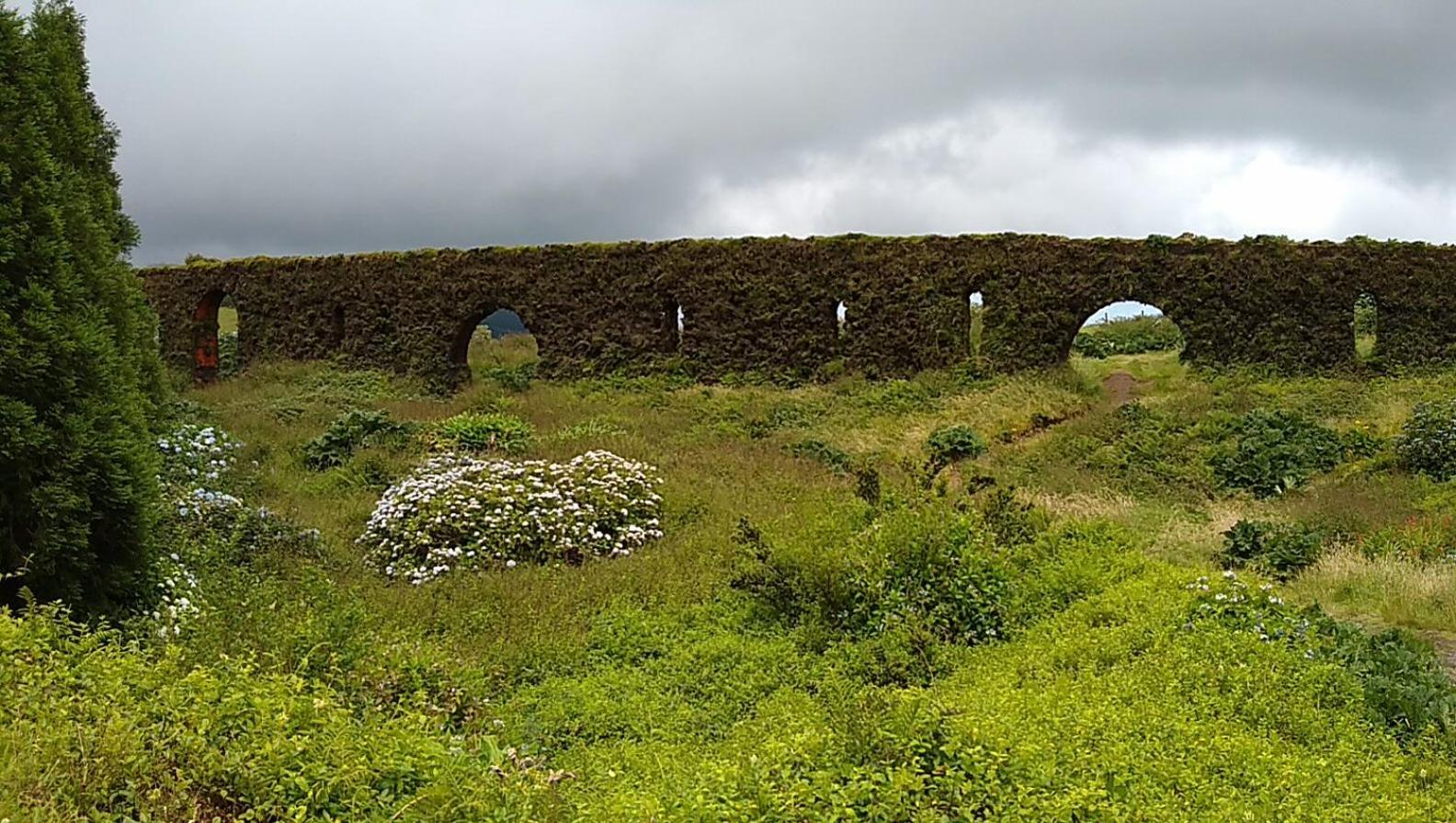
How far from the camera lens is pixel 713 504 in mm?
10922

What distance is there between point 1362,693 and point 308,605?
6238 mm

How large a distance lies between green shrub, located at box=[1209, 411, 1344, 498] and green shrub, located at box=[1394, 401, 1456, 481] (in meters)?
1.08

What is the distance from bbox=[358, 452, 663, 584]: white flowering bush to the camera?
9172mm

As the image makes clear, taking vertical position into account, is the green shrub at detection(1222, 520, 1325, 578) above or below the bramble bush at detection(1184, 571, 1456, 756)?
below

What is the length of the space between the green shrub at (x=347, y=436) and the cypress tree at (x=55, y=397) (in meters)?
6.78

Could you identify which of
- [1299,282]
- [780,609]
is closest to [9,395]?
[780,609]

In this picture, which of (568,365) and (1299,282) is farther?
(568,365)

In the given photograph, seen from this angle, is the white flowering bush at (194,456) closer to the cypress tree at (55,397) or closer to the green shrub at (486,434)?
the green shrub at (486,434)

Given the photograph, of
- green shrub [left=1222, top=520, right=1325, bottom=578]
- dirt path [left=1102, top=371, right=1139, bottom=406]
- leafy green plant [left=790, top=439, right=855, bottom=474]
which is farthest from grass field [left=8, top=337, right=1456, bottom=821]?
dirt path [left=1102, top=371, right=1139, bottom=406]

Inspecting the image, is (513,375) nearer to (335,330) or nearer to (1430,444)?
(335,330)

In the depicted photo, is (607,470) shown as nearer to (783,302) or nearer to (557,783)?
(557,783)

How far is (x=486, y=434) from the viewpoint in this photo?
13805 mm

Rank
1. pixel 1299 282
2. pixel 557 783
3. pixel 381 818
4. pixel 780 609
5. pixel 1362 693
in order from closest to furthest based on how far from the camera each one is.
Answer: pixel 381 818 < pixel 557 783 < pixel 1362 693 < pixel 780 609 < pixel 1299 282

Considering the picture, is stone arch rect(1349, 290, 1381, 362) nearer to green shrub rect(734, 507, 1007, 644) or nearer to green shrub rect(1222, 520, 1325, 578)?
green shrub rect(1222, 520, 1325, 578)
